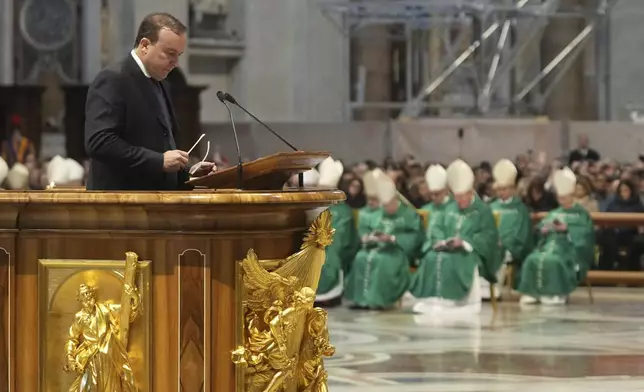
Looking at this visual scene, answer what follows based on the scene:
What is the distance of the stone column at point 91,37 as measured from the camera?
23.4 m

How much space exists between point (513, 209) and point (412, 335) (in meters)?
3.22

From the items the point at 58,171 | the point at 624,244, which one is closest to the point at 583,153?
the point at 624,244

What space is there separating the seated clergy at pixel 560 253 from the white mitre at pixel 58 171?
4610 mm

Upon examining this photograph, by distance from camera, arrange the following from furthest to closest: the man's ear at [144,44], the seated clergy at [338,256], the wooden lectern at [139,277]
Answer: the seated clergy at [338,256] < the man's ear at [144,44] < the wooden lectern at [139,277]

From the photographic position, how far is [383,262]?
13.9m

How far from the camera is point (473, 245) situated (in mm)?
13891

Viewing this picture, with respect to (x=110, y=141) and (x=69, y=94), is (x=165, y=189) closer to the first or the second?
(x=110, y=141)

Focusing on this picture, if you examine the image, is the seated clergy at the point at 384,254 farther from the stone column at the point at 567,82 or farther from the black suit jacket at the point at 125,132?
the stone column at the point at 567,82

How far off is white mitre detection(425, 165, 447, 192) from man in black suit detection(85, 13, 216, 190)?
846 centimetres

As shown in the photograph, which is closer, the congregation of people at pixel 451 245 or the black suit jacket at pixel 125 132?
the black suit jacket at pixel 125 132

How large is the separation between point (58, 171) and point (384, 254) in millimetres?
3372

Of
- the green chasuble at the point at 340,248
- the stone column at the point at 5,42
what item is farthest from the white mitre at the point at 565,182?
the stone column at the point at 5,42

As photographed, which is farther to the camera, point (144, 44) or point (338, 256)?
point (338, 256)

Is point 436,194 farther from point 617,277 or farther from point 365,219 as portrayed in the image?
point 617,277
